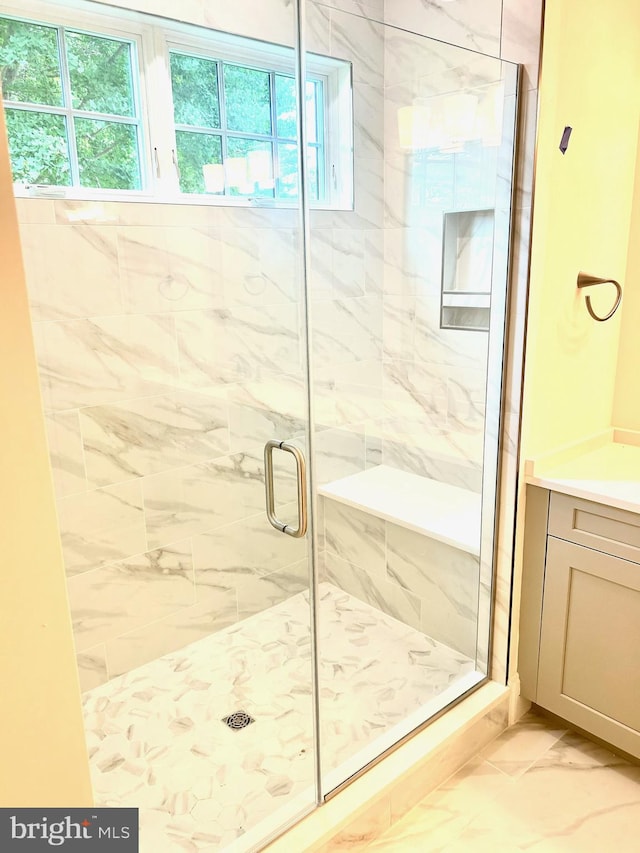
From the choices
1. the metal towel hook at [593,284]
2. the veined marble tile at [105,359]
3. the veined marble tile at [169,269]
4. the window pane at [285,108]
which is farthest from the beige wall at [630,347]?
the veined marble tile at [105,359]

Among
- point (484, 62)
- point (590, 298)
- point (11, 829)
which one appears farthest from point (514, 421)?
point (11, 829)

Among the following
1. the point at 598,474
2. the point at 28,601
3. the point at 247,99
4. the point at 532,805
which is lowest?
the point at 532,805

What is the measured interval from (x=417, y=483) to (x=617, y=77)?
1.62 meters

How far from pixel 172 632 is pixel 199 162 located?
70.8 inches

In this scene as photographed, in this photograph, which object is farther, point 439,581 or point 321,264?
point 321,264

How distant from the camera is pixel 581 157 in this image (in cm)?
183

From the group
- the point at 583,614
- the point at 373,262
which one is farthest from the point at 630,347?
the point at 373,262

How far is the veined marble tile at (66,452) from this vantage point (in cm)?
207

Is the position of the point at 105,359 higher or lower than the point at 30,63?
lower

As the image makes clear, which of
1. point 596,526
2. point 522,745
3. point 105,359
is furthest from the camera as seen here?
point 105,359

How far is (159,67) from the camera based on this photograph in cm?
210

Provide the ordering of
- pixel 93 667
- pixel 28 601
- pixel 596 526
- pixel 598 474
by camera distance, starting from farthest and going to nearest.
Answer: pixel 93 667
pixel 598 474
pixel 596 526
pixel 28 601

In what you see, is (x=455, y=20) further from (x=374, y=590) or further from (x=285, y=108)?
(x=374, y=590)

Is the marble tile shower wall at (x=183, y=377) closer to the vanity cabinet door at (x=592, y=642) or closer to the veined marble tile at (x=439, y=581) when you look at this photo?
the veined marble tile at (x=439, y=581)
